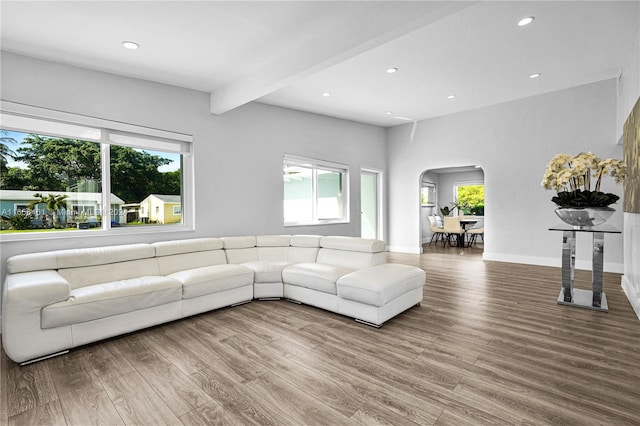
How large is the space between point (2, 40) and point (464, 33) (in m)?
4.77

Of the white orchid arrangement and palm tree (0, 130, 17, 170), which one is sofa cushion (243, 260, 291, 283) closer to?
palm tree (0, 130, 17, 170)

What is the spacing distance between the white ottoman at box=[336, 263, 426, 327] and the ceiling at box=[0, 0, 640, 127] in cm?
223

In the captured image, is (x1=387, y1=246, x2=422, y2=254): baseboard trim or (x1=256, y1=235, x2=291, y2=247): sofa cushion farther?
(x1=387, y1=246, x2=422, y2=254): baseboard trim

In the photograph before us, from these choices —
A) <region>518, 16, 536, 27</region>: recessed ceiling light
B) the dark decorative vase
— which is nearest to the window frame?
the dark decorative vase

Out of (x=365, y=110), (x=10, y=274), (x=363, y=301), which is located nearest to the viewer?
(x=10, y=274)

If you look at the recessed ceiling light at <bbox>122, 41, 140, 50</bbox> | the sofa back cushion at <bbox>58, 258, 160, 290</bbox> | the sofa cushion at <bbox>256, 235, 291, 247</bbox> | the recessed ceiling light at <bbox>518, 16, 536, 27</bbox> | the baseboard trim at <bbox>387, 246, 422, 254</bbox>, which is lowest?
the baseboard trim at <bbox>387, 246, 422, 254</bbox>

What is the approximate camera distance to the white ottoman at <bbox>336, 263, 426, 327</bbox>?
301 centimetres

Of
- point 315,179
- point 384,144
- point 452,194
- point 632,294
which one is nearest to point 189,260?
point 315,179

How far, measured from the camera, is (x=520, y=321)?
3.13 metres

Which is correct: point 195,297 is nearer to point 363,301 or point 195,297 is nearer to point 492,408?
point 363,301

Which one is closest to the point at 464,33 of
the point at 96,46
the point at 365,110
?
the point at 365,110

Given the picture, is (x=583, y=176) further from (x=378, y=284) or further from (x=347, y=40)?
(x=347, y=40)

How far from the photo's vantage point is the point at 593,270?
3.45 metres

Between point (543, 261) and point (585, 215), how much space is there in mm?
2902
